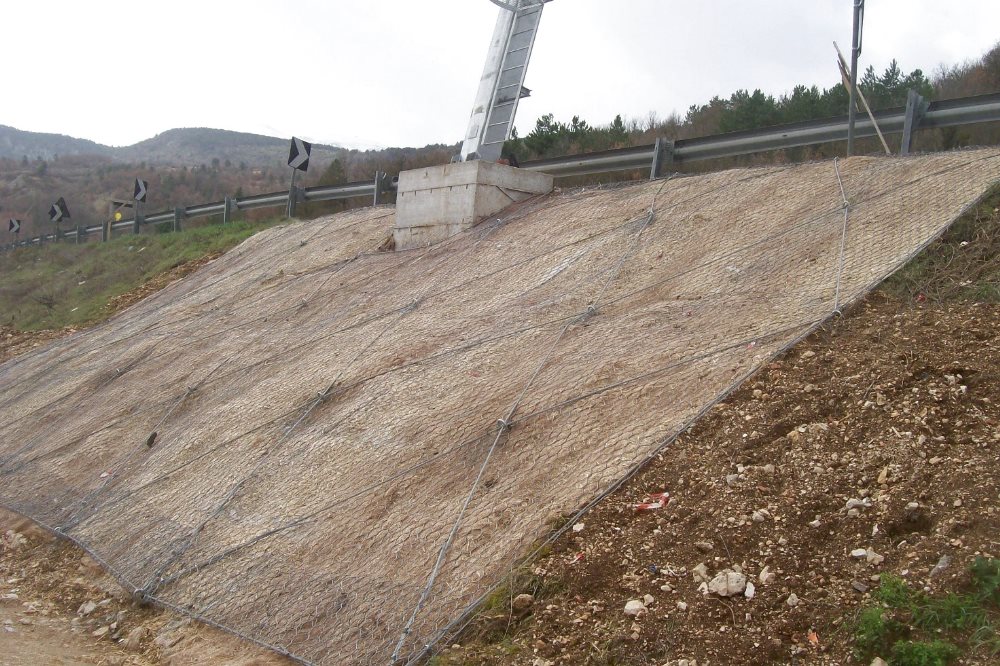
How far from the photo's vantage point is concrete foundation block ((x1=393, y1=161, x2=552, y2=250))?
38.2 ft

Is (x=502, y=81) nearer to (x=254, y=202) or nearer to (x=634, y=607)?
(x=254, y=202)

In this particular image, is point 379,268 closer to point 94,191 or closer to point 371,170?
point 371,170

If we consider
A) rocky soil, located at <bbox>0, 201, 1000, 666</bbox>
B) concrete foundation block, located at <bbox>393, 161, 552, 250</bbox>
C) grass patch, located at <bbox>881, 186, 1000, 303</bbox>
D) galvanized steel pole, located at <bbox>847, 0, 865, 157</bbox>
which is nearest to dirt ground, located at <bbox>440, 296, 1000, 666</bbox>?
rocky soil, located at <bbox>0, 201, 1000, 666</bbox>

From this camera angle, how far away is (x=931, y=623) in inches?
139

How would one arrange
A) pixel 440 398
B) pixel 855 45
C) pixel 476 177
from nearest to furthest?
pixel 440 398, pixel 855 45, pixel 476 177

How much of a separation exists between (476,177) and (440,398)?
Answer: 536 cm

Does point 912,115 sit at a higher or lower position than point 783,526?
higher

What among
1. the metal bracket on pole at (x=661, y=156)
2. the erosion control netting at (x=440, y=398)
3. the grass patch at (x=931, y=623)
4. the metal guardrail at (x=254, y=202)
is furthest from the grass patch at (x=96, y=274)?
the grass patch at (x=931, y=623)

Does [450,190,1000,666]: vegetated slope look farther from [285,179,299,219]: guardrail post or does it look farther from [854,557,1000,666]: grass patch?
[285,179,299,219]: guardrail post

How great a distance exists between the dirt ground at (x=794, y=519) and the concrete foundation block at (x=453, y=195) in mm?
6828

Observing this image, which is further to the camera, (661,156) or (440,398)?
(661,156)

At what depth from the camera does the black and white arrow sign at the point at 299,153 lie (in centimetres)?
1691

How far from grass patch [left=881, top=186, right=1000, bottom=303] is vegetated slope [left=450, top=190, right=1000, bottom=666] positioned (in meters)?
0.07

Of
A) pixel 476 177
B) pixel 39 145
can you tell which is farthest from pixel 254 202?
pixel 39 145
